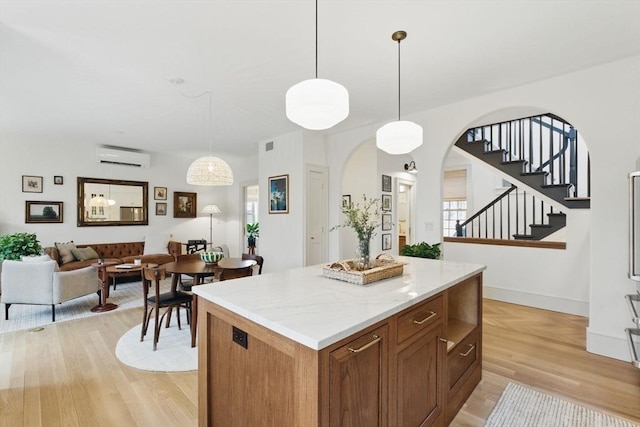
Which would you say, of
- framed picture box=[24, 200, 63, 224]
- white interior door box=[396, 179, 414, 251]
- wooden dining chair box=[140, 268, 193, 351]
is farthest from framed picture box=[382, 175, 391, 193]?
framed picture box=[24, 200, 63, 224]

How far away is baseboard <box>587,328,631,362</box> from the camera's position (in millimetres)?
2742

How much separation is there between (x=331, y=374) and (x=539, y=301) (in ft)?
14.6

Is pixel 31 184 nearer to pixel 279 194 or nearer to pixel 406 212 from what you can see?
pixel 279 194

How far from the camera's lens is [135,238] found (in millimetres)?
6535

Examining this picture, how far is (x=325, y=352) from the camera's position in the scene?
1020 mm

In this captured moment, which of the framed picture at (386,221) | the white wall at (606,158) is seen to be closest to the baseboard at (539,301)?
the white wall at (606,158)

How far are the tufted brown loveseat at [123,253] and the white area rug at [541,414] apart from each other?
5.11 metres

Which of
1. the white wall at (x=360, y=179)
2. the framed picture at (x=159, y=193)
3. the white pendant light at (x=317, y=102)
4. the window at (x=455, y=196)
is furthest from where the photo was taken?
the window at (x=455, y=196)

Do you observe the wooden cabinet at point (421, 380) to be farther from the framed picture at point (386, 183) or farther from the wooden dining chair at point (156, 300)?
the framed picture at point (386, 183)

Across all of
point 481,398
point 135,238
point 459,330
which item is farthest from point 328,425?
point 135,238

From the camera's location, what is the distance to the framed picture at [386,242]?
6.12 meters

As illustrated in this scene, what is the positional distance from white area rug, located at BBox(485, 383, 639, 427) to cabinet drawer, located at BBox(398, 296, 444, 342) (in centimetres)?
92

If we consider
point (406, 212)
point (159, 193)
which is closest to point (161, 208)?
point (159, 193)

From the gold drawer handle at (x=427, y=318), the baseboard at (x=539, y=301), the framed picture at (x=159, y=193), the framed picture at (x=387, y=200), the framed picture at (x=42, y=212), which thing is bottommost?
the baseboard at (x=539, y=301)
